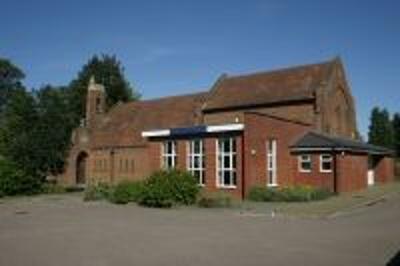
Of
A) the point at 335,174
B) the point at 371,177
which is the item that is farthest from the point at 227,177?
the point at 371,177

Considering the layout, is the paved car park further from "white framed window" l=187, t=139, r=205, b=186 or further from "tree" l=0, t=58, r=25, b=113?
"tree" l=0, t=58, r=25, b=113

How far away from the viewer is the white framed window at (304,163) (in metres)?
34.7

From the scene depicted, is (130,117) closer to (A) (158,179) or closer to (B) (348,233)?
(A) (158,179)

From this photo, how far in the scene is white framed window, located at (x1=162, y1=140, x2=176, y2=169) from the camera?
36250 mm

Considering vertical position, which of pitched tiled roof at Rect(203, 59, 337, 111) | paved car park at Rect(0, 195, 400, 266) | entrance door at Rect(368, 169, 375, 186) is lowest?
paved car park at Rect(0, 195, 400, 266)

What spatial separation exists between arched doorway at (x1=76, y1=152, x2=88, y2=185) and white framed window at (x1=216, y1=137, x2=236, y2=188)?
81.6 ft

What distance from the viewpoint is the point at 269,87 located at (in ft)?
153

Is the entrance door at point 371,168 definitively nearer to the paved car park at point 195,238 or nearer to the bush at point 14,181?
the paved car park at point 195,238

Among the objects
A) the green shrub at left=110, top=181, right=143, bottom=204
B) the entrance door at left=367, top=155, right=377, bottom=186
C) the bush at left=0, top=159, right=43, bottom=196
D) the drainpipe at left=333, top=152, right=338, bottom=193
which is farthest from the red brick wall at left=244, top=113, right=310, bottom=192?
the bush at left=0, top=159, right=43, bottom=196

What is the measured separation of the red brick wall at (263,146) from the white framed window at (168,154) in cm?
668

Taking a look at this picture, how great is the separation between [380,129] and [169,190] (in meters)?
74.7

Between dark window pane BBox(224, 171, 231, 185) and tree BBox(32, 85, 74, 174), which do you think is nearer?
dark window pane BBox(224, 171, 231, 185)

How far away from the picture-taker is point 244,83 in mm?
50062

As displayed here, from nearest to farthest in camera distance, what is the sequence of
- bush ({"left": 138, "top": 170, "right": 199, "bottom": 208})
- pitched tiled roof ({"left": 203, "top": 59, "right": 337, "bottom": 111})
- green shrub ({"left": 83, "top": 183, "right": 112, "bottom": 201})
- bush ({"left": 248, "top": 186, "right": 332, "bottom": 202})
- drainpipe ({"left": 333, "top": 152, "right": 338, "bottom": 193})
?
bush ({"left": 138, "top": 170, "right": 199, "bottom": 208}) → bush ({"left": 248, "top": 186, "right": 332, "bottom": 202}) → green shrub ({"left": 83, "top": 183, "right": 112, "bottom": 201}) → drainpipe ({"left": 333, "top": 152, "right": 338, "bottom": 193}) → pitched tiled roof ({"left": 203, "top": 59, "right": 337, "bottom": 111})
